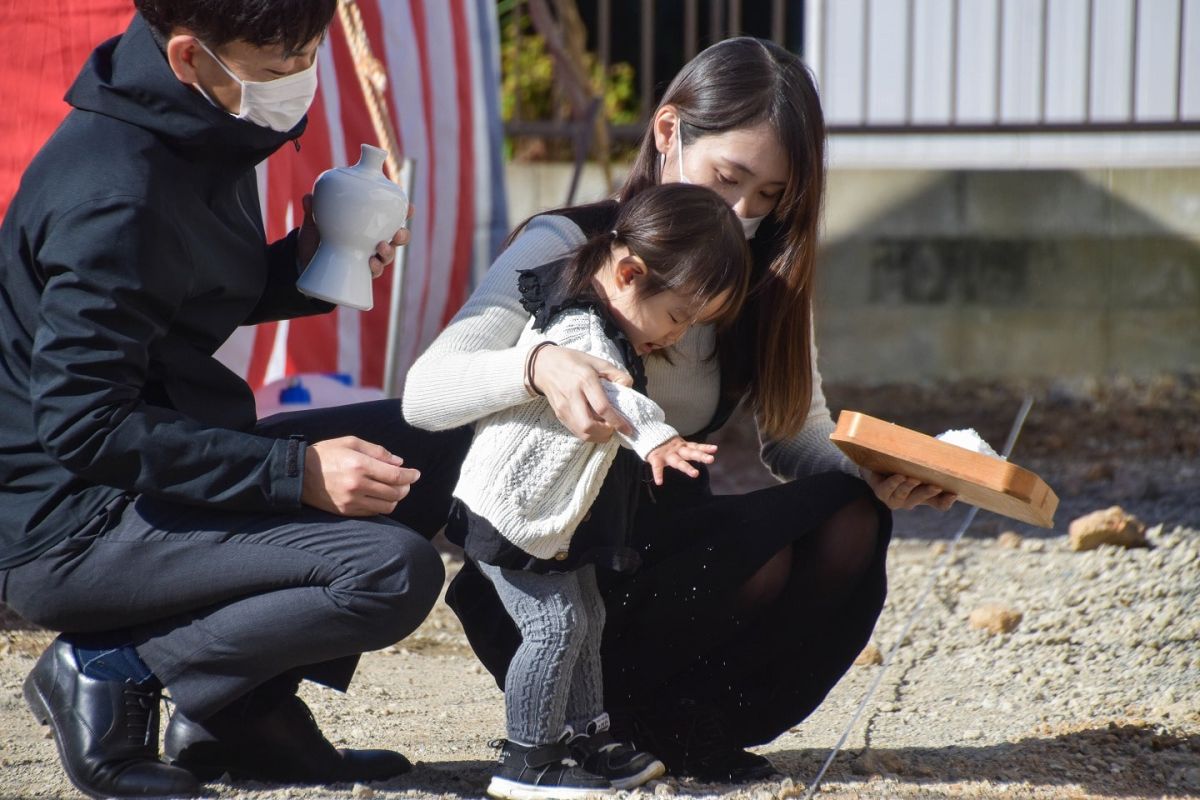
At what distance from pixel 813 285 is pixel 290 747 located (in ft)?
3.40

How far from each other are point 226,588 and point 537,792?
49cm

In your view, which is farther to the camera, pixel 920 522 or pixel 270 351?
pixel 920 522

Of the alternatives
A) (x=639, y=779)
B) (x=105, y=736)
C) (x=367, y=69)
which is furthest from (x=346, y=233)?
(x=367, y=69)

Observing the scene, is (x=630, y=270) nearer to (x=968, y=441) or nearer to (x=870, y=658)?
(x=968, y=441)

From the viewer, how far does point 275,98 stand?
6.25 ft

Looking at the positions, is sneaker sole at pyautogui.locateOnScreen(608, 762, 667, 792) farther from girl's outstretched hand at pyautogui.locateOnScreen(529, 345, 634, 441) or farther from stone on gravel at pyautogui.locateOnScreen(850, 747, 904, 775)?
girl's outstretched hand at pyautogui.locateOnScreen(529, 345, 634, 441)

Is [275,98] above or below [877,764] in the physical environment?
Result: above

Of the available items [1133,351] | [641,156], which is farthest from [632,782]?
[1133,351]

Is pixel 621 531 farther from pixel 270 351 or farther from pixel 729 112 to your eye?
pixel 270 351

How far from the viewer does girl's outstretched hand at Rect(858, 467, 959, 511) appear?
2.20 m

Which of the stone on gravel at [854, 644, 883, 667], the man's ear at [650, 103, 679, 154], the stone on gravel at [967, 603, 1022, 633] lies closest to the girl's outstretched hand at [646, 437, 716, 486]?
the man's ear at [650, 103, 679, 154]

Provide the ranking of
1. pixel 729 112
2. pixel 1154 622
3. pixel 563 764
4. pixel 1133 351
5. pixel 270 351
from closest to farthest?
pixel 563 764 < pixel 729 112 < pixel 1154 622 < pixel 270 351 < pixel 1133 351

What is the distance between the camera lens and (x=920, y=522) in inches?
175

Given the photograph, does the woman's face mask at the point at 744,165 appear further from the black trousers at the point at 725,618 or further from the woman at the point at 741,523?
the black trousers at the point at 725,618
